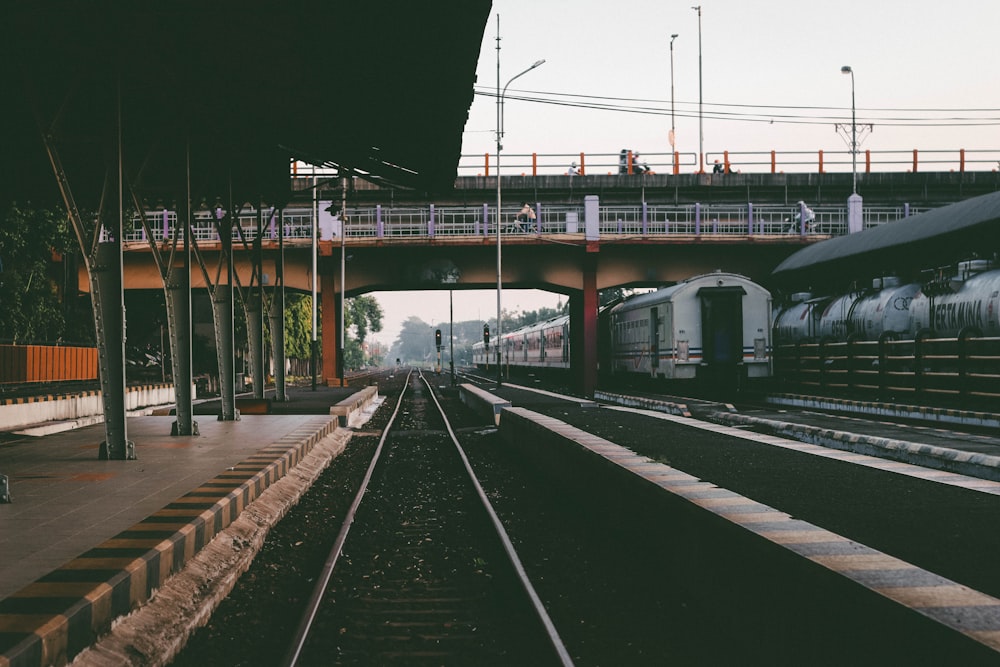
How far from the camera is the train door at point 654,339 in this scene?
29359mm

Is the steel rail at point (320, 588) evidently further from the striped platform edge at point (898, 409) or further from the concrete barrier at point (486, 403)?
the striped platform edge at point (898, 409)

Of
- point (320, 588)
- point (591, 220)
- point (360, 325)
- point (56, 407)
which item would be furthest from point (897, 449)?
point (360, 325)

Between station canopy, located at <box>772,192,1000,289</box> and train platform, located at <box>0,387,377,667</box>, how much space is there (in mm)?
16364

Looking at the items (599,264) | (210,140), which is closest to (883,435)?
(210,140)

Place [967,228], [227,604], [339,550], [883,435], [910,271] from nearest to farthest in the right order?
[227,604] < [339,550] < [883,435] < [967,228] < [910,271]

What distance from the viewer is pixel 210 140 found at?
49.0 ft

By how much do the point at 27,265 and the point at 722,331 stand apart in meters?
22.0

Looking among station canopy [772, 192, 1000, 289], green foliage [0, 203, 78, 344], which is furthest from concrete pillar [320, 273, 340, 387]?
station canopy [772, 192, 1000, 289]

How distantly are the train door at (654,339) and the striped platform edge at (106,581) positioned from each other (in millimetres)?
21953

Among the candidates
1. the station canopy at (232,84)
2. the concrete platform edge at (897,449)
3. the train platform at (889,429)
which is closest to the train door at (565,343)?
the train platform at (889,429)

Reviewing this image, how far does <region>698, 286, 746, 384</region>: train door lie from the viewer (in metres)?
27.8

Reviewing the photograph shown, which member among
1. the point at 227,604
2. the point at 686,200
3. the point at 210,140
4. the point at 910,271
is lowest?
the point at 227,604

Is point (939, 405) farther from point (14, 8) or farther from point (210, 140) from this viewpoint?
point (14, 8)

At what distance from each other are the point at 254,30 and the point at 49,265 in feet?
94.9
